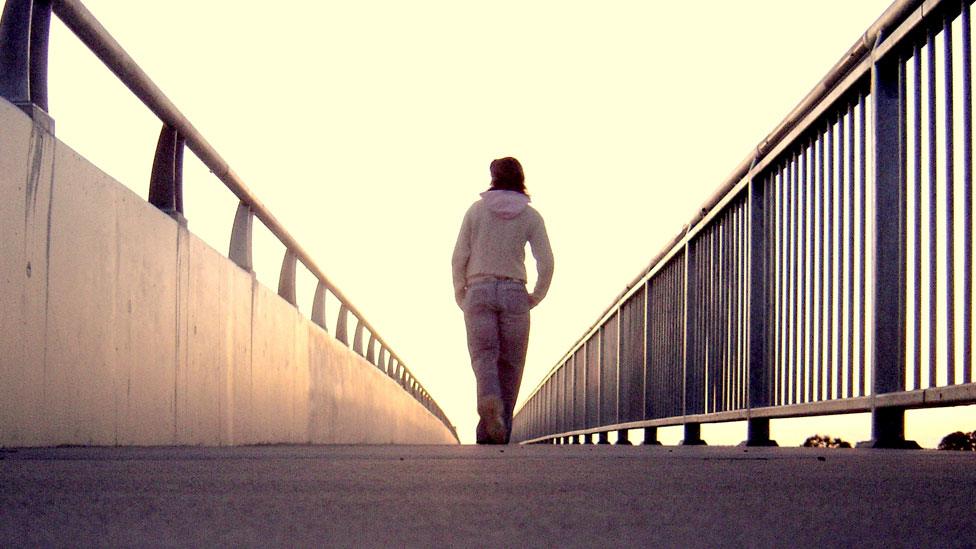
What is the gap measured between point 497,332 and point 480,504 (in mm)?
6194

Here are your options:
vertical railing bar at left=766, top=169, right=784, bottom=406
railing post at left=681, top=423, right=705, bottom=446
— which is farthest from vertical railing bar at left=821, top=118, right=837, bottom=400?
railing post at left=681, top=423, right=705, bottom=446

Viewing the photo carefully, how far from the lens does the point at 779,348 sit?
703 cm

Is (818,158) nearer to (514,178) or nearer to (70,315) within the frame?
(514,178)

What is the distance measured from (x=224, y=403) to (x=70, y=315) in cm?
237

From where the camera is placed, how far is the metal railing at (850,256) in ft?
15.3

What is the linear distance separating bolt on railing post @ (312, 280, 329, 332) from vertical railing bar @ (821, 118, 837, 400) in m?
5.82

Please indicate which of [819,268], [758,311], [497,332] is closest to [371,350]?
[497,332]

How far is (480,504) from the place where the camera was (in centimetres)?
231

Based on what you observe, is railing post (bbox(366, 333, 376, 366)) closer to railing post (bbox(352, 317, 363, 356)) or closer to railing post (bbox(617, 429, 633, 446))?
railing post (bbox(352, 317, 363, 356))

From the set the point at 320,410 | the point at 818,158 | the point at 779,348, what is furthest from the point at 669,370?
the point at 818,158

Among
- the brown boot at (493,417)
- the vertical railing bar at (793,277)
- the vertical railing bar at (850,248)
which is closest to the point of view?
the vertical railing bar at (850,248)

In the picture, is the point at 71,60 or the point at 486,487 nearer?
the point at 486,487

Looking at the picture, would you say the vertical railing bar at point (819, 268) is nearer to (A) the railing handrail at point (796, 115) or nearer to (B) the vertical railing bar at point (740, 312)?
(A) the railing handrail at point (796, 115)

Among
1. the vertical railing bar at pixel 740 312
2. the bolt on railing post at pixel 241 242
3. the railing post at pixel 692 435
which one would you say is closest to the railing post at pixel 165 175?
the bolt on railing post at pixel 241 242
